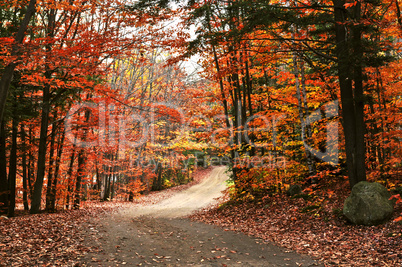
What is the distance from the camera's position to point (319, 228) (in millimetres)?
7520

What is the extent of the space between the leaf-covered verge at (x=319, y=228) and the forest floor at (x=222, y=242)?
2 cm

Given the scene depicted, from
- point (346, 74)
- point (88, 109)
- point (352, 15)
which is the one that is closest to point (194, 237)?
point (346, 74)

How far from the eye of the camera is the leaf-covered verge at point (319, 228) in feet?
18.1

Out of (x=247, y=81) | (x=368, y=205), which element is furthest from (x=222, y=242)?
(x=247, y=81)

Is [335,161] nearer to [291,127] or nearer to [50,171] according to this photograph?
[291,127]

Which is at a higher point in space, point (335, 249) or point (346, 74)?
point (346, 74)

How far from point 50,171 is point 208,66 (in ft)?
31.3

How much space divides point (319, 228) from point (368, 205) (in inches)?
56.4

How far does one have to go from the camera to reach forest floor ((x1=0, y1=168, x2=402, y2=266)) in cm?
559

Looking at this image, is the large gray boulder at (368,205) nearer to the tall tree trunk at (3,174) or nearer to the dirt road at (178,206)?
the dirt road at (178,206)

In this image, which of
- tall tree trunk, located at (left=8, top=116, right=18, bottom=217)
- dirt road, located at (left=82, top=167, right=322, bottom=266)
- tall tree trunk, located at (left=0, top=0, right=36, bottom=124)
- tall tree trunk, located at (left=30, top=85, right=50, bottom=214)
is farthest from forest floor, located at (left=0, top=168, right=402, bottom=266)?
tall tree trunk, located at (left=0, top=0, right=36, bottom=124)

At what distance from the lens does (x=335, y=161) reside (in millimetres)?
11570

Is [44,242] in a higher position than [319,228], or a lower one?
higher

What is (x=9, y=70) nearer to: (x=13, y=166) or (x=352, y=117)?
(x=13, y=166)
